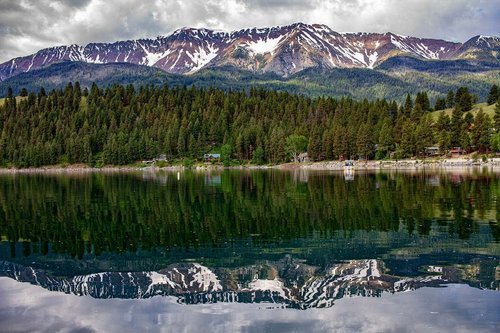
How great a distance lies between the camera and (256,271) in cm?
2552

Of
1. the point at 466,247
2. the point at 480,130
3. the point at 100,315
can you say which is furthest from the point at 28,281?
the point at 480,130

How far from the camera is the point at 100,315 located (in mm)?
19875

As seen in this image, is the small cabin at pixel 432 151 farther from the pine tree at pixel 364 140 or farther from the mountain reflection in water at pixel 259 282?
the mountain reflection in water at pixel 259 282

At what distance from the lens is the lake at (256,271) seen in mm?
18984

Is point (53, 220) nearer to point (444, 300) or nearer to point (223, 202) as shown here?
point (223, 202)

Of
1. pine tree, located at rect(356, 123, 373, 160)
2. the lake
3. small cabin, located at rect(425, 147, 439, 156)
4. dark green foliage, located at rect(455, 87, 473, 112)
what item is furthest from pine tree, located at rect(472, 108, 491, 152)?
the lake

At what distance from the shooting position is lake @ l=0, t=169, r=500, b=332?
18984 millimetres

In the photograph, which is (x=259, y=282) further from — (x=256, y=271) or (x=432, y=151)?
(x=432, y=151)

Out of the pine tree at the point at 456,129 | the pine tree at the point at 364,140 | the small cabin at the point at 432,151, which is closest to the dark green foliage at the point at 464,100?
the pine tree at the point at 456,129

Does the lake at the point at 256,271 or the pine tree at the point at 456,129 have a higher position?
the pine tree at the point at 456,129

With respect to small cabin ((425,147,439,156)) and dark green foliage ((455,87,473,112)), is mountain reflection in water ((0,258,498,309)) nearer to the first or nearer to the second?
small cabin ((425,147,439,156))

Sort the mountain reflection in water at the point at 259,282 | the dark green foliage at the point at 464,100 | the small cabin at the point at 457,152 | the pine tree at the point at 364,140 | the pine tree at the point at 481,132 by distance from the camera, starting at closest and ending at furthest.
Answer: the mountain reflection in water at the point at 259,282 < the pine tree at the point at 481,132 < the small cabin at the point at 457,152 < the pine tree at the point at 364,140 < the dark green foliage at the point at 464,100

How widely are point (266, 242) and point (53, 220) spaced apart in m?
21.8

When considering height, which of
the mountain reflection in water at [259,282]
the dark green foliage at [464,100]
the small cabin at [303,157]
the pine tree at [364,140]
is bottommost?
the mountain reflection in water at [259,282]
